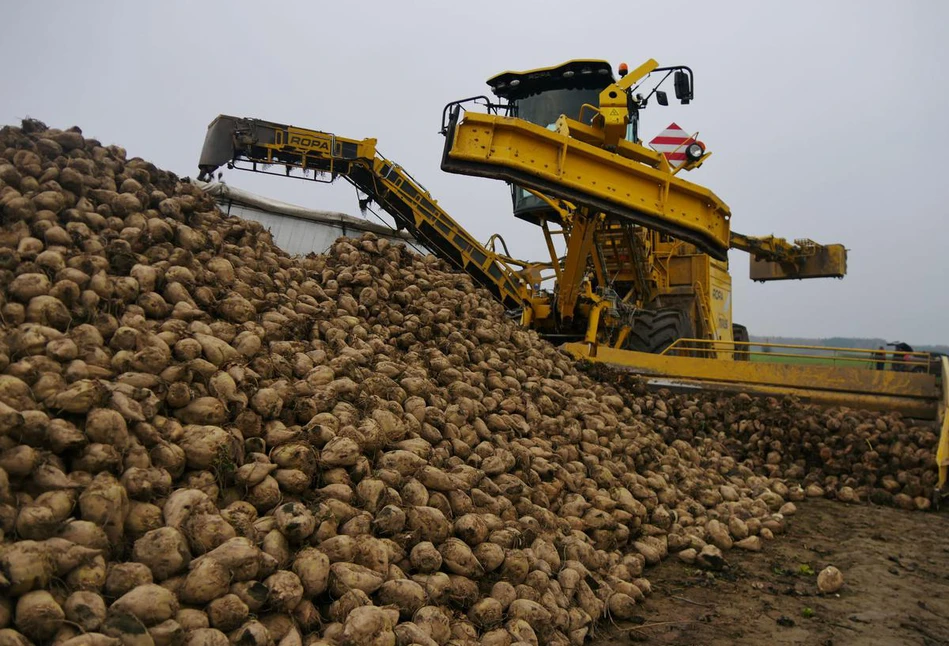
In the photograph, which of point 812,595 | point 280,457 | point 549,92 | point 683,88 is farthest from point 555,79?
point 280,457

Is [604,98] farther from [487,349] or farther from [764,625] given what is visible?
[764,625]

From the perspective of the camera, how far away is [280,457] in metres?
3.19

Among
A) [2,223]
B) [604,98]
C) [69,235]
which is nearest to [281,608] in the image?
[69,235]

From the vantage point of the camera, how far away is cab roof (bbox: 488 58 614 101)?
9.48 metres

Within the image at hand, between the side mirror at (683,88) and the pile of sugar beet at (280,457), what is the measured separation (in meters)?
4.15

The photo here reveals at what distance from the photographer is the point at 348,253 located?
20.0ft

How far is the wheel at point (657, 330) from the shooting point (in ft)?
30.4

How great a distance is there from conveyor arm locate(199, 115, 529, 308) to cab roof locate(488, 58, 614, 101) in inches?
70.0

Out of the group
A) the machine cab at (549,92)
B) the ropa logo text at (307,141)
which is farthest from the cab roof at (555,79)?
the ropa logo text at (307,141)

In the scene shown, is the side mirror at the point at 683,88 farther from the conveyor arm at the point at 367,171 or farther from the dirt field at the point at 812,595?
the dirt field at the point at 812,595

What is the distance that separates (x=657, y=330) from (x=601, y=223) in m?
1.61

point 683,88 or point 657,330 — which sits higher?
point 683,88

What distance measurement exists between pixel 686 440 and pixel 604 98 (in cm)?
409

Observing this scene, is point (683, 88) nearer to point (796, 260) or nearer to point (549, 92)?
point (549, 92)
